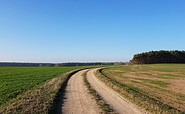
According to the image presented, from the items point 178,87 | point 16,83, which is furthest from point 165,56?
point 178,87

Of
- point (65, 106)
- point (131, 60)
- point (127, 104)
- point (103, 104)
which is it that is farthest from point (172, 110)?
point (131, 60)

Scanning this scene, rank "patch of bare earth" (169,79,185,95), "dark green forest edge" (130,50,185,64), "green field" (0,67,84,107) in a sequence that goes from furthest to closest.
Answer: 1. "dark green forest edge" (130,50,185,64)
2. "patch of bare earth" (169,79,185,95)
3. "green field" (0,67,84,107)

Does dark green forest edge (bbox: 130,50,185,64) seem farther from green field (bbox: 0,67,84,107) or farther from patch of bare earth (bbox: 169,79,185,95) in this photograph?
patch of bare earth (bbox: 169,79,185,95)

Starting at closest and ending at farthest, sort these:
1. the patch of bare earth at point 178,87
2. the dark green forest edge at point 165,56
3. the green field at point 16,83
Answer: the green field at point 16,83, the patch of bare earth at point 178,87, the dark green forest edge at point 165,56

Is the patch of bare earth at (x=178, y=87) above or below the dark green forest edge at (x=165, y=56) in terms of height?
below

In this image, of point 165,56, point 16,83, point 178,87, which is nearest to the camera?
point 178,87

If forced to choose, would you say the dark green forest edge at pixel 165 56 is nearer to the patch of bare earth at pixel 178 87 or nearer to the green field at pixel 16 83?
the green field at pixel 16 83

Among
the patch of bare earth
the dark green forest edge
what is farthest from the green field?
the dark green forest edge

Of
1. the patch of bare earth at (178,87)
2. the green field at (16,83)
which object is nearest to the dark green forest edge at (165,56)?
the green field at (16,83)

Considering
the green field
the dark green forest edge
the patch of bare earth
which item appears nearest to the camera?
the green field

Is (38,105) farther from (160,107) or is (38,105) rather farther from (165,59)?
(165,59)

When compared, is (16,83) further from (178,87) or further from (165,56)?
(165,56)

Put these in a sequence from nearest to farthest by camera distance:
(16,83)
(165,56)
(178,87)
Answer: (178,87)
(16,83)
(165,56)

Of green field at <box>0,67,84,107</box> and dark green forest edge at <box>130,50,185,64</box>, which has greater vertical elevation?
dark green forest edge at <box>130,50,185,64</box>
